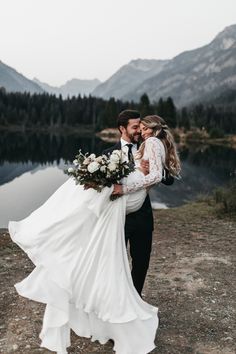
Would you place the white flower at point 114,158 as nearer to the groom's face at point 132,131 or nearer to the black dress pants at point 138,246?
the groom's face at point 132,131

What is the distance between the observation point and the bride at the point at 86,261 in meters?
5.67

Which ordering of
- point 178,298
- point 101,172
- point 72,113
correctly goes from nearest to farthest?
point 101,172, point 178,298, point 72,113

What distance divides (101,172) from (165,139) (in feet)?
3.87

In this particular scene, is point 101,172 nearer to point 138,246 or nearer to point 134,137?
point 134,137

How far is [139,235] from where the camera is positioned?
252 inches

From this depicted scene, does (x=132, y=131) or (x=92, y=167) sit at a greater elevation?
(x=132, y=131)

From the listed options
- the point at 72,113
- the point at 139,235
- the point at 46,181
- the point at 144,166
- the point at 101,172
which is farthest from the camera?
the point at 72,113

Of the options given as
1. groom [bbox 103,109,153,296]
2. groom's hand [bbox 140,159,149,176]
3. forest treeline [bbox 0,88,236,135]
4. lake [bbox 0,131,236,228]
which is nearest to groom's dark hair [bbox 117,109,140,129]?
groom [bbox 103,109,153,296]

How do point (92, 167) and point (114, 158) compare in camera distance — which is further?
point (114, 158)

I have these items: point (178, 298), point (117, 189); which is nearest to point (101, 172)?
point (117, 189)

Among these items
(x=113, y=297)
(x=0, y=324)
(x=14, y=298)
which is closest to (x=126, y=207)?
(x=113, y=297)

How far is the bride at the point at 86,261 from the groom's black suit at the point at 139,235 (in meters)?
0.34

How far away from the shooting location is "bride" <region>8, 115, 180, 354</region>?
18.6 feet

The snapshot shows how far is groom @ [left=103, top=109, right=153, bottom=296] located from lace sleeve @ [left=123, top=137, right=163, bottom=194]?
0.57 ft
